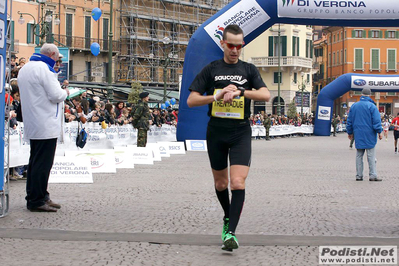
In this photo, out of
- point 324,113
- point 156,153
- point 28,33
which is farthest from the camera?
point 28,33

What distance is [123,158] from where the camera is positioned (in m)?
17.6

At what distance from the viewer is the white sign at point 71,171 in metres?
13.3

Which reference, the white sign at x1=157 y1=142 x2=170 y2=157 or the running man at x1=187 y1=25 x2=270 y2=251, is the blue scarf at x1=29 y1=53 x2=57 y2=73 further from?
the white sign at x1=157 y1=142 x2=170 y2=157

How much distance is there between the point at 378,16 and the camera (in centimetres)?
2420

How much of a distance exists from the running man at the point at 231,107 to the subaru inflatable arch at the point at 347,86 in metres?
39.0

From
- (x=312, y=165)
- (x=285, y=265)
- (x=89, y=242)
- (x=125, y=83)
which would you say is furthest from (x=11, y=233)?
(x=125, y=83)

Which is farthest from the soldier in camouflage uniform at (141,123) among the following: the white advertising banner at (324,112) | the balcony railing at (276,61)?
the balcony railing at (276,61)

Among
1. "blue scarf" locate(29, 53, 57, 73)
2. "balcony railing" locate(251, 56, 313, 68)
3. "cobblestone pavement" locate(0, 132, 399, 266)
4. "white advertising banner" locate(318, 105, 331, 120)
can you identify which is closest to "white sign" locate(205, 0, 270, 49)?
"cobblestone pavement" locate(0, 132, 399, 266)

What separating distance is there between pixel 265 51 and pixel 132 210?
7376 centimetres

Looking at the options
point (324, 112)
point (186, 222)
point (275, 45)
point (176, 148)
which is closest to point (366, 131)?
point (186, 222)

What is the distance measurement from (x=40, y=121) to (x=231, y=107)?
10.1 feet

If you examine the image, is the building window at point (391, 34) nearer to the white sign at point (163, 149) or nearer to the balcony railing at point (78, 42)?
the balcony railing at point (78, 42)

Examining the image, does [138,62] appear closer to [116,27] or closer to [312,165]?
[116,27]

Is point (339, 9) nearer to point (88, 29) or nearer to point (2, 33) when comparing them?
point (2, 33)
